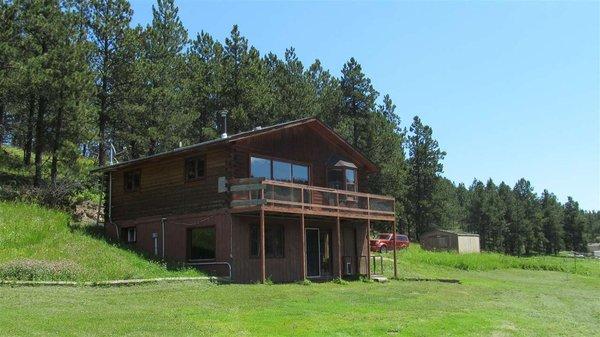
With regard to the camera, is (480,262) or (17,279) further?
(480,262)

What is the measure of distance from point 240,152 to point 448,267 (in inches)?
764

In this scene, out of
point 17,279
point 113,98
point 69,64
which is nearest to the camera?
point 17,279

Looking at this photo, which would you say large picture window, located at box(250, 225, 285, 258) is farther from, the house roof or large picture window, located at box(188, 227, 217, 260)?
the house roof

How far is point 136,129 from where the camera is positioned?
36.2 meters

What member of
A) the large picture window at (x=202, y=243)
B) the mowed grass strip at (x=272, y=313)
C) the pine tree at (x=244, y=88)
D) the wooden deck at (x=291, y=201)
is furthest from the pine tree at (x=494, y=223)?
the mowed grass strip at (x=272, y=313)

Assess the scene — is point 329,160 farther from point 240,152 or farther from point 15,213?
point 15,213

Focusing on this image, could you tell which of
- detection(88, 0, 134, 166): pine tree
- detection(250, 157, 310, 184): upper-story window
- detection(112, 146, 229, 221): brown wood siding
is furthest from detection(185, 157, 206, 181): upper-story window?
detection(88, 0, 134, 166): pine tree

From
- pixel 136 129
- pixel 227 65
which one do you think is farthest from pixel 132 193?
pixel 227 65

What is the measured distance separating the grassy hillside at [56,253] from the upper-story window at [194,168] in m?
3.65

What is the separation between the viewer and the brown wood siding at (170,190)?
22.2 metres

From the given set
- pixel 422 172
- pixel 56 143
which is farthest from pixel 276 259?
pixel 422 172

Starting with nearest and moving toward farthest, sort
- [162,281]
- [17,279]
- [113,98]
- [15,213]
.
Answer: [17,279]
[162,281]
[15,213]
[113,98]

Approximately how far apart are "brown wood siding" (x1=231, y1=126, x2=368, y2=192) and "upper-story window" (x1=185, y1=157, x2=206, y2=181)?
1.71 m

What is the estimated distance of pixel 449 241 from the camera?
182ft
